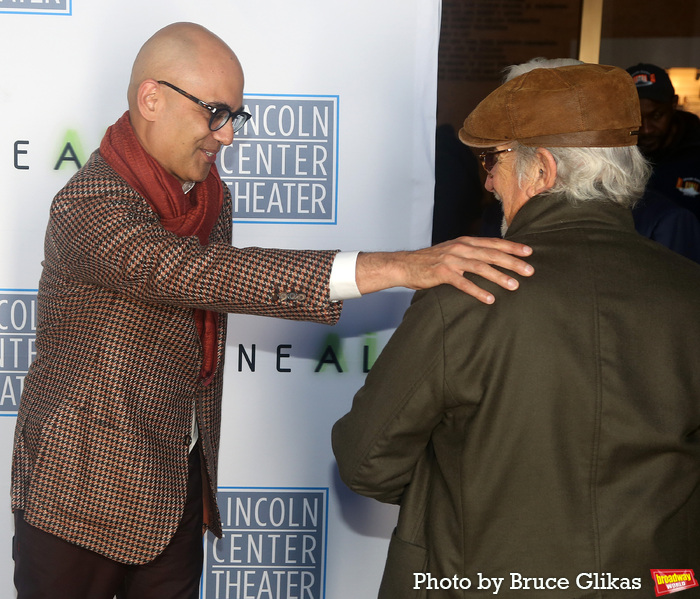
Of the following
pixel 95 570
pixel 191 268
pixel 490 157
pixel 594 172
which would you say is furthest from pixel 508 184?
pixel 95 570

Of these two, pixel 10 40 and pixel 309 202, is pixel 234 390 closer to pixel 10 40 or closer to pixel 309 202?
pixel 309 202

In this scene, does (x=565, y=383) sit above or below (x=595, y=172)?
below

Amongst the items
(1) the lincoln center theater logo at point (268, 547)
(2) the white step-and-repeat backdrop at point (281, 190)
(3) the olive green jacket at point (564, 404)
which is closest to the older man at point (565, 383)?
(3) the olive green jacket at point (564, 404)

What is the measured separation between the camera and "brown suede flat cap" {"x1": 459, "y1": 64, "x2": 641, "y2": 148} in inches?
57.4

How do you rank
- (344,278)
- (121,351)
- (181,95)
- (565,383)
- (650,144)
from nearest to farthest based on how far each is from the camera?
(565,383)
(344,278)
(121,351)
(181,95)
(650,144)

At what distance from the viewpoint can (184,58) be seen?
2.00 m

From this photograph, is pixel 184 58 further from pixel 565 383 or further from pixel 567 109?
pixel 565 383

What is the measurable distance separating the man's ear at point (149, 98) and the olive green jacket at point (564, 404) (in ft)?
2.95

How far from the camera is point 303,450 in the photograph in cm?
270

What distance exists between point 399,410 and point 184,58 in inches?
41.7

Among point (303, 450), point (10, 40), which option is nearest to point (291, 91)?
point (10, 40)

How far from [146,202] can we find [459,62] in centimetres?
363

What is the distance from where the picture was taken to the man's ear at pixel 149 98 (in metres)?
2.00

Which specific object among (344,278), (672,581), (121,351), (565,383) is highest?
(344,278)
